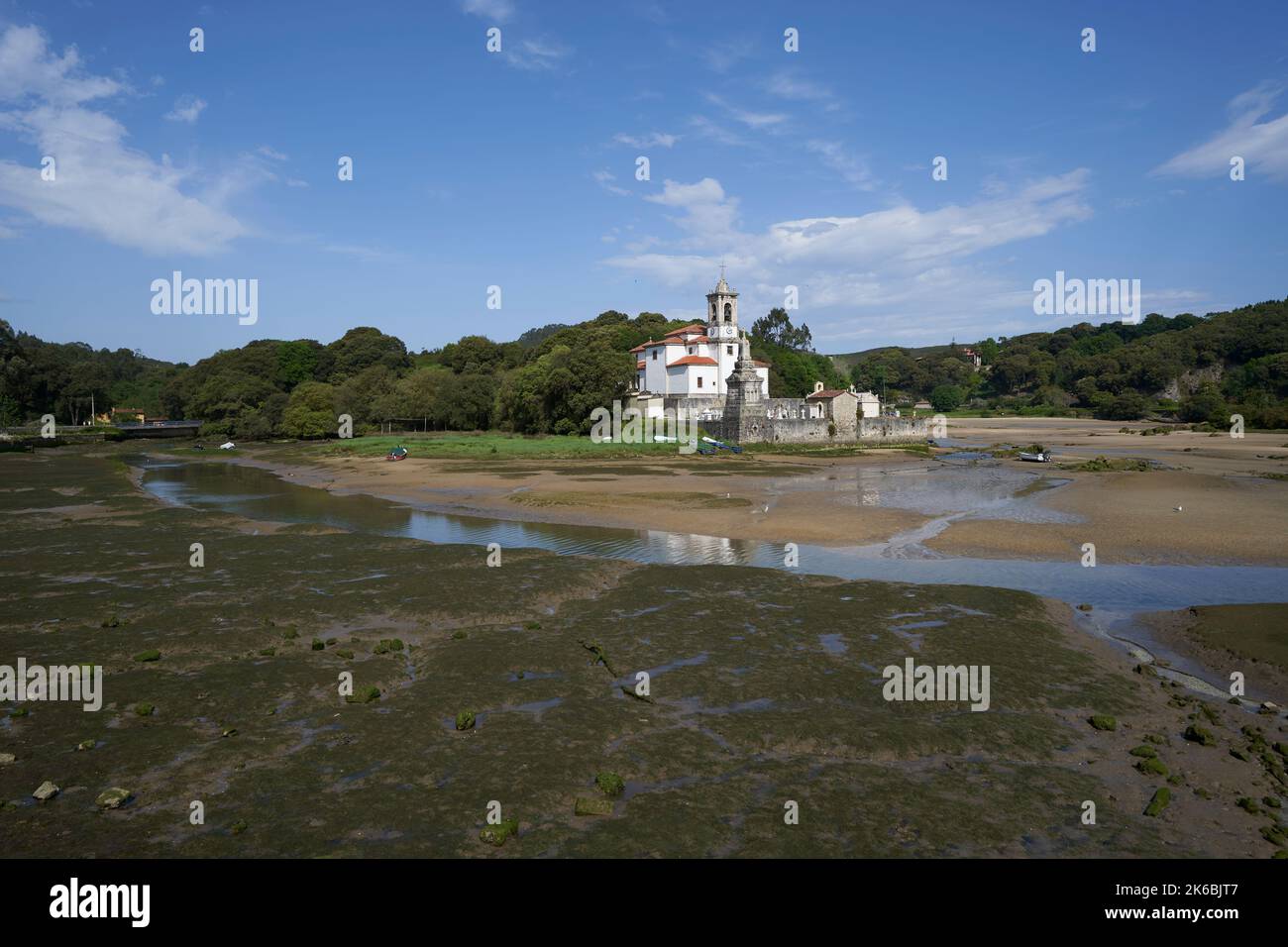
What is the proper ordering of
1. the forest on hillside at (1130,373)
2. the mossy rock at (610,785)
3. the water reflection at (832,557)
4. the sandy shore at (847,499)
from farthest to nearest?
the forest on hillside at (1130,373) → the sandy shore at (847,499) → the water reflection at (832,557) → the mossy rock at (610,785)

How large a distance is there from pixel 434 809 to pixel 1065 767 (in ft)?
26.5

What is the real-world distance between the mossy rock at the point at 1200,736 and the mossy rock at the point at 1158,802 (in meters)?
2.03

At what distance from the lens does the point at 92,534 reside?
26156 mm

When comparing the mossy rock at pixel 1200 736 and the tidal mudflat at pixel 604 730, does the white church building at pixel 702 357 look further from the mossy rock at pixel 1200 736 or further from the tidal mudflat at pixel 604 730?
the mossy rock at pixel 1200 736

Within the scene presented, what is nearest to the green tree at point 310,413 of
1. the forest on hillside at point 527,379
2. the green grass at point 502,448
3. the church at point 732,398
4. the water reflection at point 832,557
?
the forest on hillside at point 527,379

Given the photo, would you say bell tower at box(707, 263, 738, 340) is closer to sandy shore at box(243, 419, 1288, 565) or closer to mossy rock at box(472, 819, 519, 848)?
sandy shore at box(243, 419, 1288, 565)

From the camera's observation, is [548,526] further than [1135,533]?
Yes

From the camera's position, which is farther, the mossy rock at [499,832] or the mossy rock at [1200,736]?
the mossy rock at [1200,736]

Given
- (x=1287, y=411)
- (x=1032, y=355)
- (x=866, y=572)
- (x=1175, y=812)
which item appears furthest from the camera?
(x=1032, y=355)

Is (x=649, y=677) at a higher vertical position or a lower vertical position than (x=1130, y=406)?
lower

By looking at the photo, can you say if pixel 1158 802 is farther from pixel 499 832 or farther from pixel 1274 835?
pixel 499 832

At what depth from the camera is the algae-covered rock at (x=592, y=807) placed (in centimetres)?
Answer: 826

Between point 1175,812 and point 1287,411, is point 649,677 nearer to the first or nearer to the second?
point 1175,812
